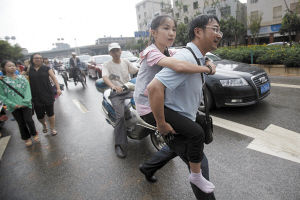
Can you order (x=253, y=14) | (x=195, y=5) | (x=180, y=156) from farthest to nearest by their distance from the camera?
1. (x=195, y=5)
2. (x=253, y=14)
3. (x=180, y=156)

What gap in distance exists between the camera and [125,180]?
8.50ft

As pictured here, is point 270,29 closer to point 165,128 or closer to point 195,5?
point 195,5

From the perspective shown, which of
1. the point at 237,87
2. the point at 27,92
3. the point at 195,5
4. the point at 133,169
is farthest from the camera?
the point at 195,5

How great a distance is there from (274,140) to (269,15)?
36444mm

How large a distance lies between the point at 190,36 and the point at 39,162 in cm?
322

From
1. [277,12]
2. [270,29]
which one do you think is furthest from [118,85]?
[277,12]

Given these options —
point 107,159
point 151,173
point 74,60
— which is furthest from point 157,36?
point 74,60

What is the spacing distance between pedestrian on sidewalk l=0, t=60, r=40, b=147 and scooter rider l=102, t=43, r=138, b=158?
5.74ft

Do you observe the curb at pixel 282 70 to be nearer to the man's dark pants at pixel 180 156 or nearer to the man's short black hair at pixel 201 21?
the man's dark pants at pixel 180 156

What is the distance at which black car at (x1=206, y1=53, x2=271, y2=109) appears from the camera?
4152mm

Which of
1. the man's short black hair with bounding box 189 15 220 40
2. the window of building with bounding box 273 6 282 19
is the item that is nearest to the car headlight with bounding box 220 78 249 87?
the man's short black hair with bounding box 189 15 220 40

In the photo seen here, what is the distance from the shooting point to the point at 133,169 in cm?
282

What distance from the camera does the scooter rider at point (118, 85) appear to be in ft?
10.3

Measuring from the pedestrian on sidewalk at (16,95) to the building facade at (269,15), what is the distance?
36905 millimetres
